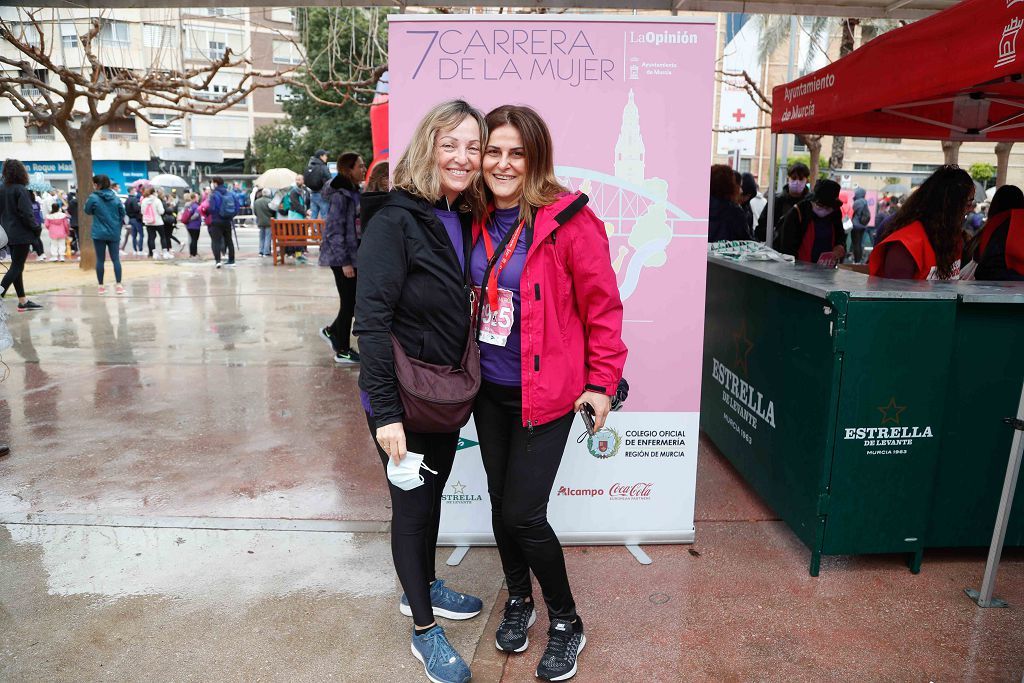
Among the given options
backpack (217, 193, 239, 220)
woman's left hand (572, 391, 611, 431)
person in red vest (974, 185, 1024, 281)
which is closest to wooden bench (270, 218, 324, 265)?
backpack (217, 193, 239, 220)

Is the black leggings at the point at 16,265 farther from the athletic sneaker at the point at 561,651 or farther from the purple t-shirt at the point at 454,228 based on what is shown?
the athletic sneaker at the point at 561,651

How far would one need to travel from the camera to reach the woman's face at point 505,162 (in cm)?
249

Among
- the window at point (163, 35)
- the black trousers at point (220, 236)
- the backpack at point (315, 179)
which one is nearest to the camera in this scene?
the backpack at point (315, 179)

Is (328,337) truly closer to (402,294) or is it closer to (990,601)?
(402,294)

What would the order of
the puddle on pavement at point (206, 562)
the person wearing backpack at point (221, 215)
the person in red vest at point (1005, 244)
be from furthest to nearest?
the person wearing backpack at point (221, 215) < the person in red vest at point (1005, 244) < the puddle on pavement at point (206, 562)

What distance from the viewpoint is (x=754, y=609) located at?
315cm

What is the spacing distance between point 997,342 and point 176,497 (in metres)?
4.22

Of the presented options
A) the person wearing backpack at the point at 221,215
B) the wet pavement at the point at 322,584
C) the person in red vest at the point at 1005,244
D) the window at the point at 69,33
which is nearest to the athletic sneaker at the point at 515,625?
the wet pavement at the point at 322,584

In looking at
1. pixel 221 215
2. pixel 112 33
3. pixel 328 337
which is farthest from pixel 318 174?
pixel 112 33

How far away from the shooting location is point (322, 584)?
3322 millimetres

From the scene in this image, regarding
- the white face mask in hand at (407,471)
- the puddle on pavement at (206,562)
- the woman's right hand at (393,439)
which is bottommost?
the puddle on pavement at (206,562)

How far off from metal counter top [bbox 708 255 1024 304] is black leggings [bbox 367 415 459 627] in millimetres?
1799

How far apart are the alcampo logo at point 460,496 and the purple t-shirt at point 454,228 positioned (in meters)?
1.37

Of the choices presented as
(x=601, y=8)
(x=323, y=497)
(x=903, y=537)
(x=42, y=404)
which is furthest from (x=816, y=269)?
(x=42, y=404)
